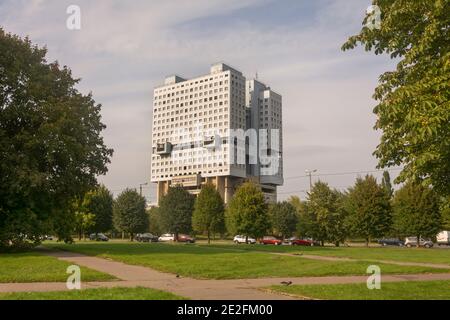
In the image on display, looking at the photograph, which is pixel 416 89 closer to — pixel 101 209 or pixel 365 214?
pixel 365 214

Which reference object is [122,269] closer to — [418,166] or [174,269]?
[174,269]

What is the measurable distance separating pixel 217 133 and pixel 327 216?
96212mm

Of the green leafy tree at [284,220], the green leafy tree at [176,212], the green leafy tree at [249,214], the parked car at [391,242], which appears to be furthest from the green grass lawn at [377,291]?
the green leafy tree at [284,220]

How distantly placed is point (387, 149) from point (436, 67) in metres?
2.41

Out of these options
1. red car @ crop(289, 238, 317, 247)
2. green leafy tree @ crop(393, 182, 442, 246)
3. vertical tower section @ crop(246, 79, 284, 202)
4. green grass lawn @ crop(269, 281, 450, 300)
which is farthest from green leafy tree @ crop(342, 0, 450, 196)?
vertical tower section @ crop(246, 79, 284, 202)

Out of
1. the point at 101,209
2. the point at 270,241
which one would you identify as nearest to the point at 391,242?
the point at 270,241

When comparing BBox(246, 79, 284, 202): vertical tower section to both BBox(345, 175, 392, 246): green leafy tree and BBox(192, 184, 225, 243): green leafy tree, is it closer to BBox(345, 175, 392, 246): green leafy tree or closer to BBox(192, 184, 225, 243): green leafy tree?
BBox(192, 184, 225, 243): green leafy tree

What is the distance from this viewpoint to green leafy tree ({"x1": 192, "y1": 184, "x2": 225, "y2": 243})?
6925cm

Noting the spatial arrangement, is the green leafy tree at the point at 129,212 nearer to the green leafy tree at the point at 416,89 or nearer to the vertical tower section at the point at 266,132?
the green leafy tree at the point at 416,89

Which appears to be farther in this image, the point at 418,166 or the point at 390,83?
the point at 390,83

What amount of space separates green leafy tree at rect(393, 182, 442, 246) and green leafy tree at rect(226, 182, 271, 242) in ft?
50.7

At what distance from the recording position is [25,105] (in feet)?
92.7

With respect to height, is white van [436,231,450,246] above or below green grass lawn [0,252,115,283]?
below
